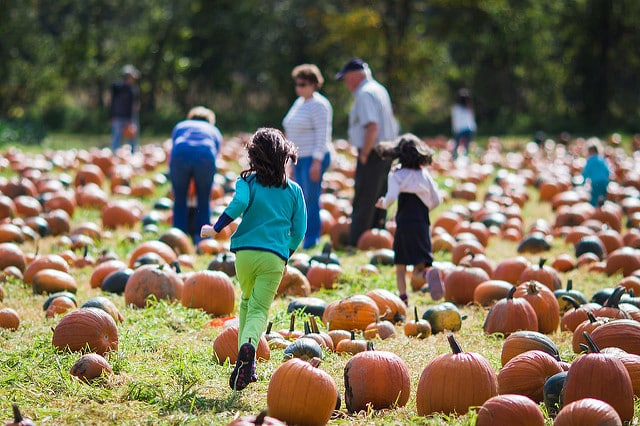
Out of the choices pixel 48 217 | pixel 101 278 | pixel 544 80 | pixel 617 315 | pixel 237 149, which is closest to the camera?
pixel 617 315

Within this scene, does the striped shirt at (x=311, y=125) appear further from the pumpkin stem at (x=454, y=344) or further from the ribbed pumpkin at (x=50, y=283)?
the pumpkin stem at (x=454, y=344)

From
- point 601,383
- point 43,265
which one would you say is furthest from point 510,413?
point 43,265

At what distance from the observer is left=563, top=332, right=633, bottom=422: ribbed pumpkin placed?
16.1 ft

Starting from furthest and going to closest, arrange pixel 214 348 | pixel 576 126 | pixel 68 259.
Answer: pixel 576 126
pixel 68 259
pixel 214 348

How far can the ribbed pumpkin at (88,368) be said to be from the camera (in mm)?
5375

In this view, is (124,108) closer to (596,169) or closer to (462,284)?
(596,169)

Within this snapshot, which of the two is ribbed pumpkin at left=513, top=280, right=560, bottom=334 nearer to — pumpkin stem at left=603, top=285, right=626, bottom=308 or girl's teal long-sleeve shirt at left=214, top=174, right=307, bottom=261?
pumpkin stem at left=603, top=285, right=626, bottom=308

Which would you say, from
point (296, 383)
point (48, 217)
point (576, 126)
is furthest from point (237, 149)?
point (296, 383)

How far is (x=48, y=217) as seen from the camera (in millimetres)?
11906

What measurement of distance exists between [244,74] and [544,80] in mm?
11205

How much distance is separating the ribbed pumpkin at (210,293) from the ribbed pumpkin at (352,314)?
3.20ft

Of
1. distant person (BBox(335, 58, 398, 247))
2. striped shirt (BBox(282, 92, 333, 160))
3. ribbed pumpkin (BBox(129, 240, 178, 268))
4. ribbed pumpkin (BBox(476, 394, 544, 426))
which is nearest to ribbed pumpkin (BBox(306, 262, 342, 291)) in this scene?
ribbed pumpkin (BBox(129, 240, 178, 268))

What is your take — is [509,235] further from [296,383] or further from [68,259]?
[296,383]

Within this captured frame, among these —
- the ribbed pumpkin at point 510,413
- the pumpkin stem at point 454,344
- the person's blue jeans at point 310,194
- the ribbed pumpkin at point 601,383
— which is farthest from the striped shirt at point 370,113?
the ribbed pumpkin at point 510,413
